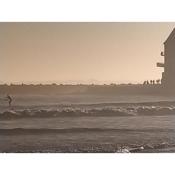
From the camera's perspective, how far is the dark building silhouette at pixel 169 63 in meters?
3.67

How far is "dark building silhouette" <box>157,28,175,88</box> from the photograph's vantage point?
3.67m

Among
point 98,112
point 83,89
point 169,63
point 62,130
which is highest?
point 169,63

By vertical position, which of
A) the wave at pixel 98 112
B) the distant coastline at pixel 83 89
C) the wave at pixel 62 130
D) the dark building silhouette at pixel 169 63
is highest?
the dark building silhouette at pixel 169 63

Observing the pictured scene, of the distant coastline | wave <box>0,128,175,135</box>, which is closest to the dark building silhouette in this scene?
the distant coastline

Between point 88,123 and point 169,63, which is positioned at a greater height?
point 169,63

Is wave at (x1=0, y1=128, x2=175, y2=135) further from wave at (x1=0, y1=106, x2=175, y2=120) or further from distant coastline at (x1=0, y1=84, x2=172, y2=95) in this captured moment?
distant coastline at (x1=0, y1=84, x2=172, y2=95)

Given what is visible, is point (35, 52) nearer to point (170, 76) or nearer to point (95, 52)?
point (95, 52)

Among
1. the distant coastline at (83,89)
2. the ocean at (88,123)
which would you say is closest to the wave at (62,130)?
the ocean at (88,123)

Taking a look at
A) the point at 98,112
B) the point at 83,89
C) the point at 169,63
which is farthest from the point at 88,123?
the point at 169,63

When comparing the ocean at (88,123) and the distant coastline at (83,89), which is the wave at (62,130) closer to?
the ocean at (88,123)

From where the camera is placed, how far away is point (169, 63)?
12.1 ft

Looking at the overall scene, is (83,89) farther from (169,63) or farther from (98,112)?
(169,63)
